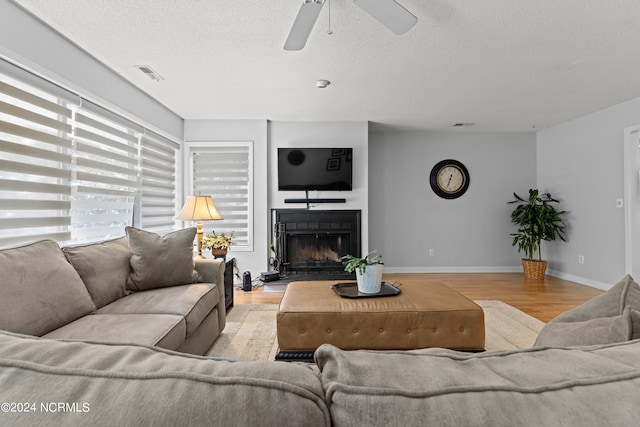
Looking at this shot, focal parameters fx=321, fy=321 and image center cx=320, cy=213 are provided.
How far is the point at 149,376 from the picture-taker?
0.36 m

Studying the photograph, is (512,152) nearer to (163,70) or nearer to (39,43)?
(163,70)

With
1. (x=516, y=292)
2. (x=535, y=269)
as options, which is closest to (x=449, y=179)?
(x=535, y=269)

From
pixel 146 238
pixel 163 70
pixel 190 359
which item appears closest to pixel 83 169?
pixel 146 238

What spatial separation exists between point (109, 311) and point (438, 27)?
2.95m

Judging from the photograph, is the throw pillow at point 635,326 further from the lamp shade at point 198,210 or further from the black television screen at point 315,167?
the black television screen at point 315,167

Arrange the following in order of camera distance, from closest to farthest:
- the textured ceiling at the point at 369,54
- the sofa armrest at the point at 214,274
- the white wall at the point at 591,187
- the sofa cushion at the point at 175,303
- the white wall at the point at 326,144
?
1. the sofa cushion at the point at 175,303
2. the textured ceiling at the point at 369,54
3. the sofa armrest at the point at 214,274
4. the white wall at the point at 591,187
5. the white wall at the point at 326,144

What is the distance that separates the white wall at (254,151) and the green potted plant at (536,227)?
3.98 metres

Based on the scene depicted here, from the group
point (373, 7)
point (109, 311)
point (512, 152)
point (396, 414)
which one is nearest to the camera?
point (396, 414)

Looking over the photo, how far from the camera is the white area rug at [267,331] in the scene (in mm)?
2486

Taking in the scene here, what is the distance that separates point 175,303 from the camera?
2.13 m

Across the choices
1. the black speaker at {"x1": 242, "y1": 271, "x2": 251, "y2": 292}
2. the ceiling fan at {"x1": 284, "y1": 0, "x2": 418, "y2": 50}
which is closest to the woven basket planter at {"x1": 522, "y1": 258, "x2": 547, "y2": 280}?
the black speaker at {"x1": 242, "y1": 271, "x2": 251, "y2": 292}

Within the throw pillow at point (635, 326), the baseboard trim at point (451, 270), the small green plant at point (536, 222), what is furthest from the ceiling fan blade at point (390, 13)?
the small green plant at point (536, 222)

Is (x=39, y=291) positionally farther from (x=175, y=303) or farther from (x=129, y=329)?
(x=175, y=303)

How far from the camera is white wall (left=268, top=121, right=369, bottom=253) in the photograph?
4.80 m
